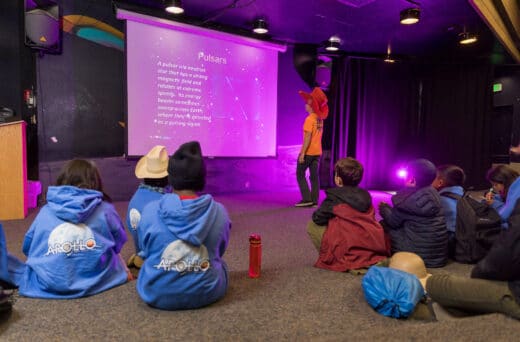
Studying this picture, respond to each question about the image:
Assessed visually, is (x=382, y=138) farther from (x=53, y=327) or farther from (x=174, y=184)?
(x=53, y=327)

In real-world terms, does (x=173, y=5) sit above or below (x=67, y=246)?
above

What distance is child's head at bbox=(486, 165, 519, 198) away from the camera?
9.45ft

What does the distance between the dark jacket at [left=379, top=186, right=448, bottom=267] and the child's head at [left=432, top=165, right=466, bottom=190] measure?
330 mm

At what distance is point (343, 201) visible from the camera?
2.48m

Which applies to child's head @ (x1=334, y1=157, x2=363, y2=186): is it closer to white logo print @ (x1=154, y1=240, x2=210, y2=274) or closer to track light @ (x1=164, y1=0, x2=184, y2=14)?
white logo print @ (x1=154, y1=240, x2=210, y2=274)

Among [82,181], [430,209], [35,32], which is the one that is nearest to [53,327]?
[82,181]

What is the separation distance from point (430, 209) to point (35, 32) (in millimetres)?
4492

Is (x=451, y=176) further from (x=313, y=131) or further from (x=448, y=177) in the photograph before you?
(x=313, y=131)

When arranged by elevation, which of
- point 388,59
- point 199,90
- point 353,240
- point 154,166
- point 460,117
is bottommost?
point 353,240

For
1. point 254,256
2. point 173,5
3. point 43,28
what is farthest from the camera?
point 173,5

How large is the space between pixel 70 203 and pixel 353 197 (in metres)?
1.70

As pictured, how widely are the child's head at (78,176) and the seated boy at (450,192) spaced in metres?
2.38

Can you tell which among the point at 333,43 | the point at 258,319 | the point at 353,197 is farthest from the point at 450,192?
the point at 333,43

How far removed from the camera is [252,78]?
235 inches
